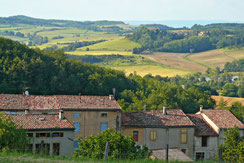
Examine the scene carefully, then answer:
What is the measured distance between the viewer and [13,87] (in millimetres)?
86375

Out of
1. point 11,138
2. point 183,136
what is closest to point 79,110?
point 183,136

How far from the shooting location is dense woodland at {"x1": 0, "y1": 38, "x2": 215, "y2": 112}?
8831 centimetres

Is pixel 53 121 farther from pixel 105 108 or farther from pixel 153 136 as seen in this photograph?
pixel 153 136

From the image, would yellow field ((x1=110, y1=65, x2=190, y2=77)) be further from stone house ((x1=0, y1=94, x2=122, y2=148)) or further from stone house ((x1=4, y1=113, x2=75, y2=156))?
stone house ((x1=4, y1=113, x2=75, y2=156))

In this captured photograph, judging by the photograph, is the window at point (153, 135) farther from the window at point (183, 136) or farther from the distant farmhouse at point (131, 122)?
the window at point (183, 136)

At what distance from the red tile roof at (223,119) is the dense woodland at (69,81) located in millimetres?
27165

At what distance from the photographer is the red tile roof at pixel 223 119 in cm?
4938

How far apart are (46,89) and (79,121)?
46.3 meters

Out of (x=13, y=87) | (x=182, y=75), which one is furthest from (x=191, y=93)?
(x=182, y=75)

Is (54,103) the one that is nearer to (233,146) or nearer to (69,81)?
(233,146)

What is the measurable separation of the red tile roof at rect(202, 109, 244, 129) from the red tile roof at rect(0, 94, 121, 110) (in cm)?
1152

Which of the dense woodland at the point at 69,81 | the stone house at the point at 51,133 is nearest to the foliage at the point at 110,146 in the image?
the stone house at the point at 51,133

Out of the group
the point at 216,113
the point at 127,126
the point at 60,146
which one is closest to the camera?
the point at 60,146

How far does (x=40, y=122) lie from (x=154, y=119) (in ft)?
46.2
